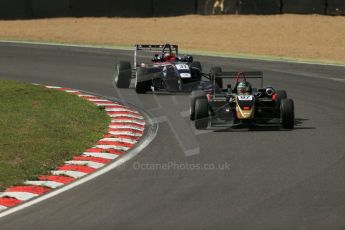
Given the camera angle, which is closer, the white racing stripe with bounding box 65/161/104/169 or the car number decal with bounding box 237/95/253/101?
the white racing stripe with bounding box 65/161/104/169

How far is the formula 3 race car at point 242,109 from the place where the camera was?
13.1 m

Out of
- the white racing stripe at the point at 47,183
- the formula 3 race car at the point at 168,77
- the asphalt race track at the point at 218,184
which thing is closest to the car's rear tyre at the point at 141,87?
the formula 3 race car at the point at 168,77

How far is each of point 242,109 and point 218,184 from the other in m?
4.10

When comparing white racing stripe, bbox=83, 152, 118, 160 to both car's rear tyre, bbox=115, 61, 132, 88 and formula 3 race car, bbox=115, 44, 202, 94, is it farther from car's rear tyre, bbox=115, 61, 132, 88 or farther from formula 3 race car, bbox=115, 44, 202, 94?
car's rear tyre, bbox=115, 61, 132, 88

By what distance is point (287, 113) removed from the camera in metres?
13.1

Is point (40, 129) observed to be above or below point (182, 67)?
below

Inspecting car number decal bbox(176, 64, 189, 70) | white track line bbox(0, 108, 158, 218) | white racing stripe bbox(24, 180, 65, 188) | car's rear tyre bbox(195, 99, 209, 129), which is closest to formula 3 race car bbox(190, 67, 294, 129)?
car's rear tyre bbox(195, 99, 209, 129)

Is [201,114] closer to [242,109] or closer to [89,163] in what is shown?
[242,109]

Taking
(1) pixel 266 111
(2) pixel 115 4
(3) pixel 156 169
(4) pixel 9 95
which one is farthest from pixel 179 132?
(2) pixel 115 4

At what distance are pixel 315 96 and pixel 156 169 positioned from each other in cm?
925

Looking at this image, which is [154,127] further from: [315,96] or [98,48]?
[98,48]

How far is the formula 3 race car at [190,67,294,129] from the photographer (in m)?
13.1

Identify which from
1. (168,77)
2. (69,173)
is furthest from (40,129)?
(168,77)

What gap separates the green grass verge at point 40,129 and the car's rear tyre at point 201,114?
164 centimetres
